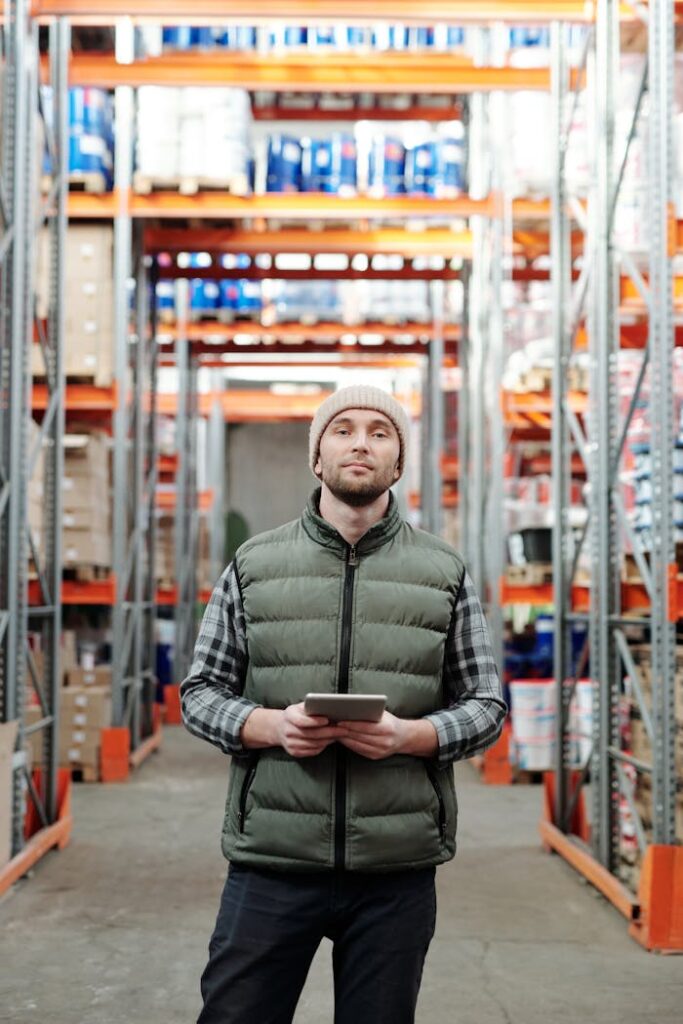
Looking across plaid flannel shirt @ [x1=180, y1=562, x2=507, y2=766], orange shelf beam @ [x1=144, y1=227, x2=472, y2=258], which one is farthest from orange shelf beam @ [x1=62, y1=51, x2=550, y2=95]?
plaid flannel shirt @ [x1=180, y1=562, x2=507, y2=766]

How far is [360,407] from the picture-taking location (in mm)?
2686

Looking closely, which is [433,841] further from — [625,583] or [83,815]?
[83,815]

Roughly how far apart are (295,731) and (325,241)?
28.5ft

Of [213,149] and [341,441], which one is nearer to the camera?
[341,441]

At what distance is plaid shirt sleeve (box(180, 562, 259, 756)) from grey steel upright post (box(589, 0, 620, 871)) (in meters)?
4.06

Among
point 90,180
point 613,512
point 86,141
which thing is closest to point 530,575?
point 613,512

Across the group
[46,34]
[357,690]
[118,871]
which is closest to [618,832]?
[118,871]

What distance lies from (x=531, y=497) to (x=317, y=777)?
31.8 feet

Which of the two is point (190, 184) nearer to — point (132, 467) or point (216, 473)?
point (132, 467)

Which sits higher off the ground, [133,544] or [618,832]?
[133,544]

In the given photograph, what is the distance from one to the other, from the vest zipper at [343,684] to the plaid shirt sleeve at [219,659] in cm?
22

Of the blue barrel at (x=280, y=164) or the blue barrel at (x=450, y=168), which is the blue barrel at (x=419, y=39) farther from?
the blue barrel at (x=280, y=164)

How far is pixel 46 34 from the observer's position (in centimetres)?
948

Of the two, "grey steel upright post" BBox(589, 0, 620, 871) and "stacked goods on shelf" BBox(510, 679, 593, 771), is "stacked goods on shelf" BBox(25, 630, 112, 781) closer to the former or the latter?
"stacked goods on shelf" BBox(510, 679, 593, 771)
